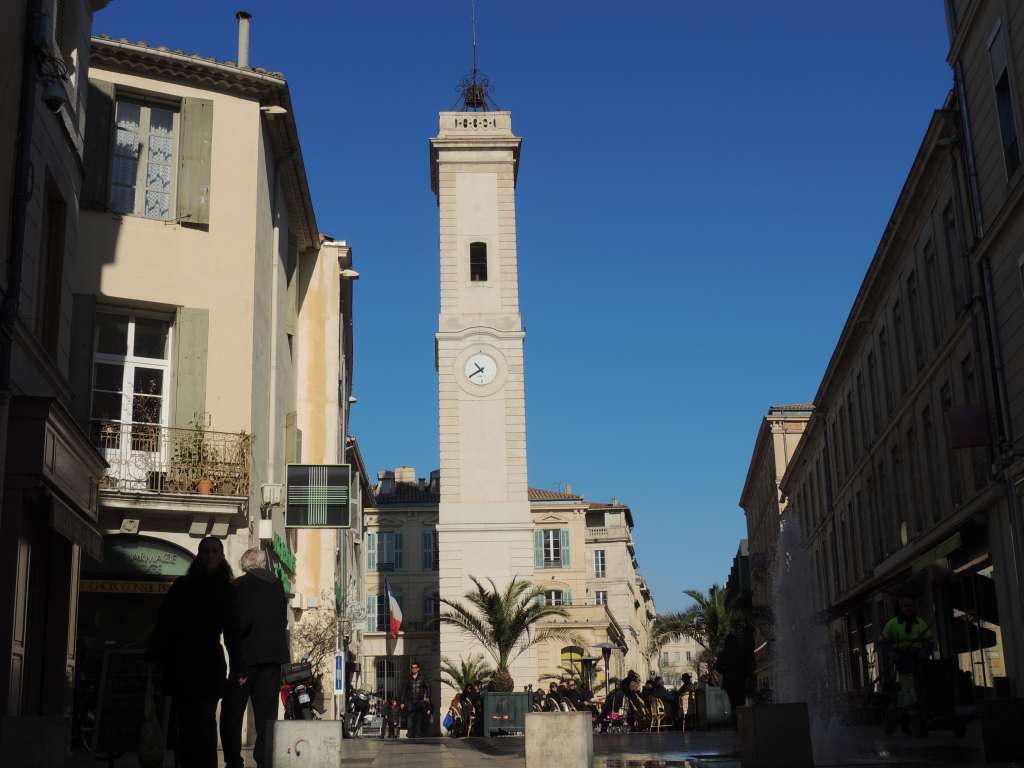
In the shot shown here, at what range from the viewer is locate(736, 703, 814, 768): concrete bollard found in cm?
985

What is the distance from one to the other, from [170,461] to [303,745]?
9.93 meters

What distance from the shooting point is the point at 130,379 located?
18.8 m

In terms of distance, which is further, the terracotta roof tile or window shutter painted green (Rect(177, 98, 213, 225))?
the terracotta roof tile

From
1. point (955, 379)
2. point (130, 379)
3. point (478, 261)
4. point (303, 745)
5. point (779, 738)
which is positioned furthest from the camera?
point (478, 261)

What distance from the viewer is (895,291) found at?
32281 millimetres

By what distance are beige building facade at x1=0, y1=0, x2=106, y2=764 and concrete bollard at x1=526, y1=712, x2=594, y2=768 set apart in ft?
12.9

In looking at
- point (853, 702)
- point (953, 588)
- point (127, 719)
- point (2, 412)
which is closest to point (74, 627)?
point (2, 412)

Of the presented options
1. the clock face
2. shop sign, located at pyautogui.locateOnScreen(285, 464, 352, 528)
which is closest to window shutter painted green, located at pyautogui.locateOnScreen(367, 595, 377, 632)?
the clock face

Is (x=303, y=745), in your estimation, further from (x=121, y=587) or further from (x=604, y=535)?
(x=604, y=535)

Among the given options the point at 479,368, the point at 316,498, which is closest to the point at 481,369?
the point at 479,368

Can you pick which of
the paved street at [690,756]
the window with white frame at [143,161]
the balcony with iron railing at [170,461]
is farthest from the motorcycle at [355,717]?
the window with white frame at [143,161]

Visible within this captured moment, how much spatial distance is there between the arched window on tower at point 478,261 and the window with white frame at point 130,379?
104ft

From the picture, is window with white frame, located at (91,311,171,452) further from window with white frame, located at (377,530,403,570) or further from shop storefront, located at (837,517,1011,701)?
window with white frame, located at (377,530,403,570)

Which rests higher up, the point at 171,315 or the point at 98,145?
the point at 98,145
